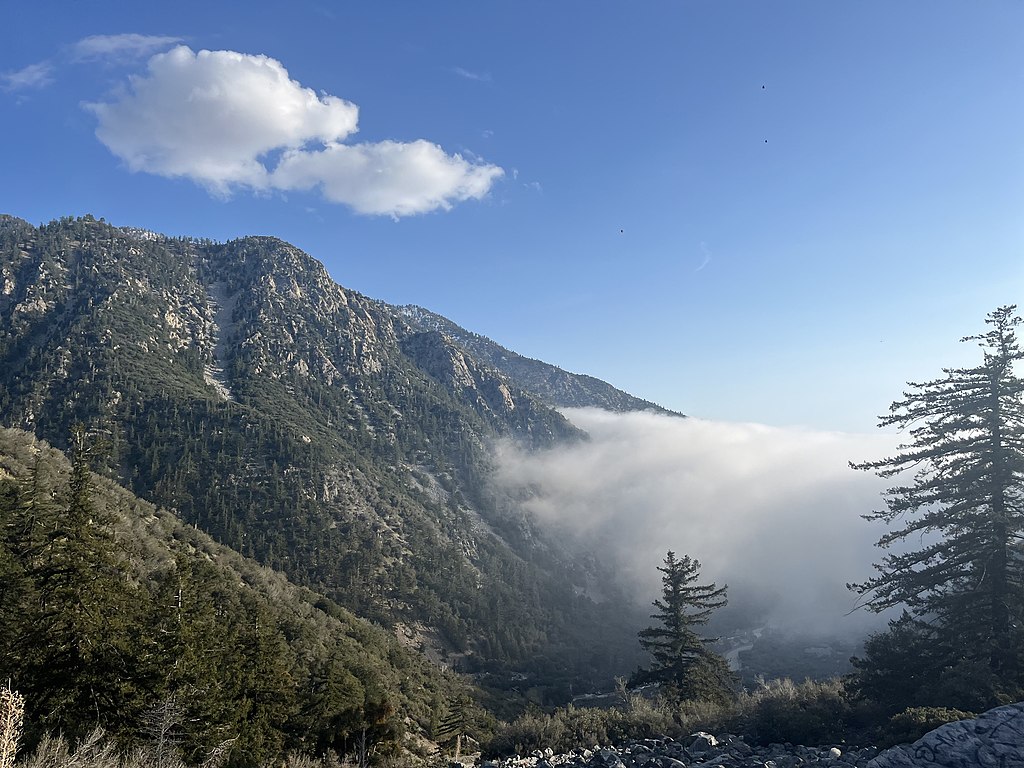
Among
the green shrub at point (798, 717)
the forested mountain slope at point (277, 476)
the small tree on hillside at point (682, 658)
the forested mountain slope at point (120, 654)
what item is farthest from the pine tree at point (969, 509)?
the forested mountain slope at point (277, 476)

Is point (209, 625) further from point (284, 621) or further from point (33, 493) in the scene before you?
point (284, 621)

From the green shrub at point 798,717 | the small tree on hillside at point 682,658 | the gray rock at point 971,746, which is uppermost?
the gray rock at point 971,746

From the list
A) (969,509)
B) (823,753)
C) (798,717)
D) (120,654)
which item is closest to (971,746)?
(823,753)

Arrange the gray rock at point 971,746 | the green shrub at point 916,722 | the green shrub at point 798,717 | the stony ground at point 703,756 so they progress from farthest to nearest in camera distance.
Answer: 1. the green shrub at point 798,717
2. the stony ground at point 703,756
3. the green shrub at point 916,722
4. the gray rock at point 971,746

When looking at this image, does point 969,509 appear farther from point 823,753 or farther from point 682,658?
point 682,658

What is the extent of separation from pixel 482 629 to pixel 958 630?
13295cm

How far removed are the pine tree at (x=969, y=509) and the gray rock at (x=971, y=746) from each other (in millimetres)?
7268

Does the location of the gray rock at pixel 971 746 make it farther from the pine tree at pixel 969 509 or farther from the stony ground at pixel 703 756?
the pine tree at pixel 969 509

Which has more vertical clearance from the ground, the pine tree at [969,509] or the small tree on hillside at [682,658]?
the pine tree at [969,509]

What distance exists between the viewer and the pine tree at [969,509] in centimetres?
1716

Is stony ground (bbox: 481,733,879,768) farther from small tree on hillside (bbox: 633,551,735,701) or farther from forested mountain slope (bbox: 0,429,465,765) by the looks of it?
small tree on hillside (bbox: 633,551,735,701)

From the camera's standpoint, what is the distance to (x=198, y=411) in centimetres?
15300

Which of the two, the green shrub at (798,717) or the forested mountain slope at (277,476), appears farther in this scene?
the forested mountain slope at (277,476)

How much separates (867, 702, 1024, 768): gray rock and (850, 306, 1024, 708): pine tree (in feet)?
23.8
